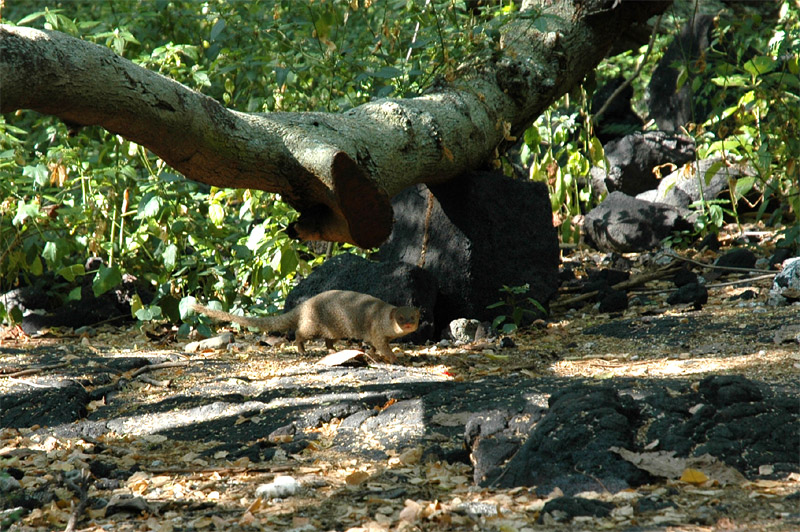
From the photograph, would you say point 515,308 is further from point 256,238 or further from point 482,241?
point 256,238

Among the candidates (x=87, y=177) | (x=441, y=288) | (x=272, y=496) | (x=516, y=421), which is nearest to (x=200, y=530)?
(x=272, y=496)

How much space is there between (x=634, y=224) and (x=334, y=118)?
3692 millimetres

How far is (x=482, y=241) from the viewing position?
18.0 feet

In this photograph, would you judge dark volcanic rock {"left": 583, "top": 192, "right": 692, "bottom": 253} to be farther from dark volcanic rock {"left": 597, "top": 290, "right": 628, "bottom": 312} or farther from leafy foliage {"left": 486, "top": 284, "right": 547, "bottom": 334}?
leafy foliage {"left": 486, "top": 284, "right": 547, "bottom": 334}

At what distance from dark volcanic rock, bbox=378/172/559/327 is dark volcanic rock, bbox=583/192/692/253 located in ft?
5.58

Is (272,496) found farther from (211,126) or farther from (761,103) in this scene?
(761,103)

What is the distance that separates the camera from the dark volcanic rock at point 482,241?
5.47 m

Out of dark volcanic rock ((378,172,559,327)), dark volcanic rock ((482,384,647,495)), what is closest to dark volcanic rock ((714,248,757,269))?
dark volcanic rock ((378,172,559,327))

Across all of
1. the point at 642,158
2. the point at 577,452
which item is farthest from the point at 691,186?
the point at 577,452

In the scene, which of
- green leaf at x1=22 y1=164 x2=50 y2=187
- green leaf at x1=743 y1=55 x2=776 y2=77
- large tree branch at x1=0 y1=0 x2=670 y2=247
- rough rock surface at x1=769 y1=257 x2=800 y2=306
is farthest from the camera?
green leaf at x1=743 y1=55 x2=776 y2=77

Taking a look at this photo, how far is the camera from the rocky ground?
2424 mm

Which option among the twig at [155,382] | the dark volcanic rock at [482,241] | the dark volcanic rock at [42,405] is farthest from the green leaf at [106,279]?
the dark volcanic rock at [482,241]

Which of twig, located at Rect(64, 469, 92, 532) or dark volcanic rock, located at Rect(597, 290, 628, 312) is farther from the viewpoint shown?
dark volcanic rock, located at Rect(597, 290, 628, 312)

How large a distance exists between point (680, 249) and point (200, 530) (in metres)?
5.55
